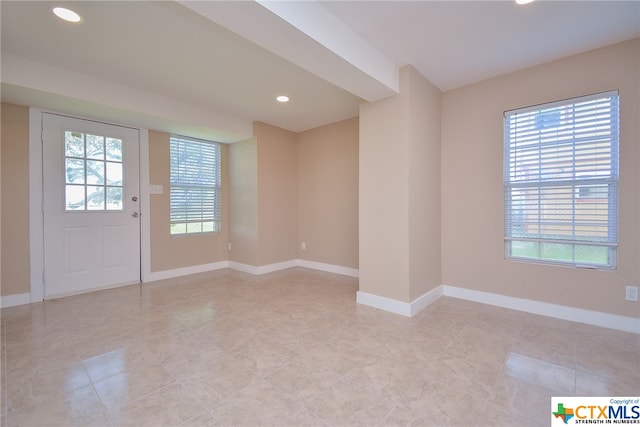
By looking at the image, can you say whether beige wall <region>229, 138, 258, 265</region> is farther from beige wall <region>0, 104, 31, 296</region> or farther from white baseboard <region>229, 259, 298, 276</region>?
beige wall <region>0, 104, 31, 296</region>

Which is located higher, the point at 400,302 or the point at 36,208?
the point at 36,208

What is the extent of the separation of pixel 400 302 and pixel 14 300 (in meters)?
4.20

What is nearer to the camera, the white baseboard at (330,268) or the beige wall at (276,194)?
the white baseboard at (330,268)

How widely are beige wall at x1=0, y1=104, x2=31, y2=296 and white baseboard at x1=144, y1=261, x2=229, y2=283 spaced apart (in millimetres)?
1288

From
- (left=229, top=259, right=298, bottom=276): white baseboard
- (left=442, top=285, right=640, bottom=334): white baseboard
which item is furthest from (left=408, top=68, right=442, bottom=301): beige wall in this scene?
(left=229, top=259, right=298, bottom=276): white baseboard

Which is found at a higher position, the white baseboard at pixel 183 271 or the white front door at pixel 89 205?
the white front door at pixel 89 205

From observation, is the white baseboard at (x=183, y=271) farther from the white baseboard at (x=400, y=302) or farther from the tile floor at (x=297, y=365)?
the white baseboard at (x=400, y=302)

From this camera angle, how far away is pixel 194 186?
4.72m

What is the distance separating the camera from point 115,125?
3855 millimetres

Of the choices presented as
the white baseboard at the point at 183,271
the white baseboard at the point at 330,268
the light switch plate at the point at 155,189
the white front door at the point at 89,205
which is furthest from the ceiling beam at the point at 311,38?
the white baseboard at the point at 183,271

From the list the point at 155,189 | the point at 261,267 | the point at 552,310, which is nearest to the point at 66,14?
the point at 155,189

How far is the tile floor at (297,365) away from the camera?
5.09 ft

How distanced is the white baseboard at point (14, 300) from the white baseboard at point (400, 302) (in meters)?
3.74

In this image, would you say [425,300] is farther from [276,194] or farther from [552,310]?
[276,194]
